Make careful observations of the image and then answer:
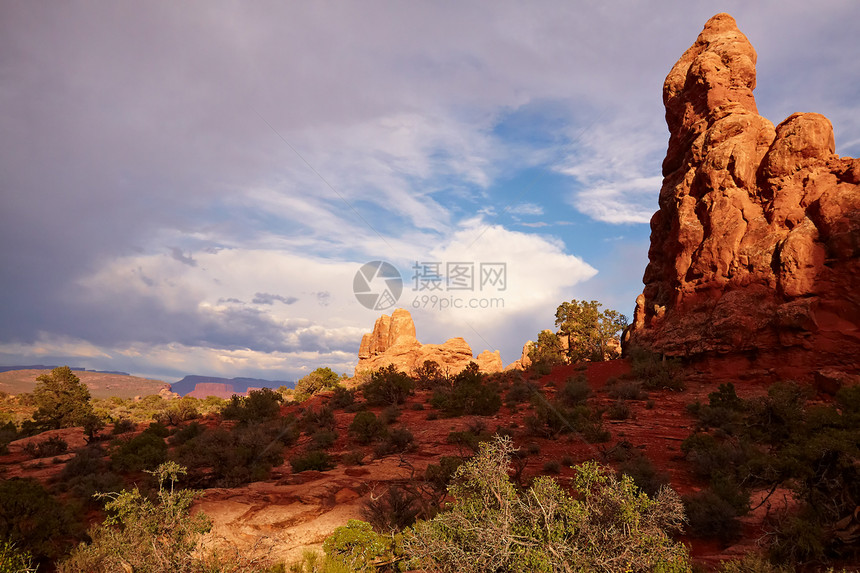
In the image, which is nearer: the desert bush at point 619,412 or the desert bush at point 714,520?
the desert bush at point 714,520

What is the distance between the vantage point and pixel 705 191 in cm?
2122

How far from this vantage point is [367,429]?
1436cm

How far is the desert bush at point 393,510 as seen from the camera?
21.5 feet

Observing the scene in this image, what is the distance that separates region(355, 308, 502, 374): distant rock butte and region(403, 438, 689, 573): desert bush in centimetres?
4900

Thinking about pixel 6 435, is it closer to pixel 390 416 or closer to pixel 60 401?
pixel 60 401

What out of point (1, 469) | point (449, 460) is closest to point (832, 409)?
point (449, 460)

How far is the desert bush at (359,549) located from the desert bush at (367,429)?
8.60m

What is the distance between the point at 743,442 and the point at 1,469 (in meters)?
21.7

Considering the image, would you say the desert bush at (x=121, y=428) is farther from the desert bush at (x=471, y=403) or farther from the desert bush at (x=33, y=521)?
the desert bush at (x=471, y=403)

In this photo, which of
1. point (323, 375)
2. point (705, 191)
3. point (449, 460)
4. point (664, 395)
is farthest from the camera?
point (323, 375)

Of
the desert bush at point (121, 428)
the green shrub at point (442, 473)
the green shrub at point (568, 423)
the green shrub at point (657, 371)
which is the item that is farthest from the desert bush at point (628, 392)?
the desert bush at point (121, 428)

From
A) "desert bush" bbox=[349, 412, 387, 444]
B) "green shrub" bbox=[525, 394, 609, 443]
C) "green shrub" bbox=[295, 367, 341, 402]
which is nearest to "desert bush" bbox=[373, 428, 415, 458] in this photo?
"desert bush" bbox=[349, 412, 387, 444]

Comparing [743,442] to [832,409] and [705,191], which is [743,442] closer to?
[832,409]

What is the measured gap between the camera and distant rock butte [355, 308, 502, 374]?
55.9 metres
